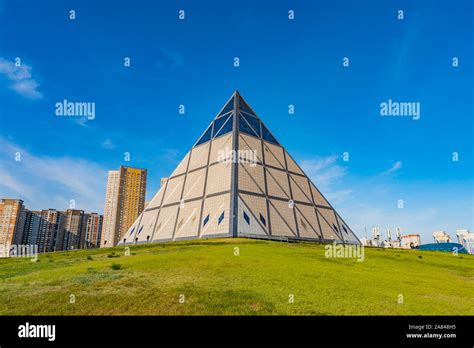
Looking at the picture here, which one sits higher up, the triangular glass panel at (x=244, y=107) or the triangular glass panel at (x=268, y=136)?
the triangular glass panel at (x=244, y=107)

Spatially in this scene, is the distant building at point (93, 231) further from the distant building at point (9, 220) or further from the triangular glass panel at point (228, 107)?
the triangular glass panel at point (228, 107)

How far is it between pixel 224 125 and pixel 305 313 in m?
53.2

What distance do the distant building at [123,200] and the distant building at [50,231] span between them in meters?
22.2

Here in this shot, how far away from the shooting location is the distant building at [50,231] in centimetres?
14075

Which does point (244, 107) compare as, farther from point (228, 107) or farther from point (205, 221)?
point (205, 221)

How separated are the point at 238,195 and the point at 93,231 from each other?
6168 inches

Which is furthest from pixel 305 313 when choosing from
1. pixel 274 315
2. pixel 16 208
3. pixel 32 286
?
pixel 16 208

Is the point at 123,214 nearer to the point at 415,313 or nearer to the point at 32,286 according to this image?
the point at 32,286

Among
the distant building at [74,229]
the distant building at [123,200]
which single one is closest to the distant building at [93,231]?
the distant building at [74,229]

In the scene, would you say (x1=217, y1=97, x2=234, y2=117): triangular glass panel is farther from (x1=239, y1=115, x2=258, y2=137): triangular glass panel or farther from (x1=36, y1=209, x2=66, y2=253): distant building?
(x1=36, y1=209, x2=66, y2=253): distant building

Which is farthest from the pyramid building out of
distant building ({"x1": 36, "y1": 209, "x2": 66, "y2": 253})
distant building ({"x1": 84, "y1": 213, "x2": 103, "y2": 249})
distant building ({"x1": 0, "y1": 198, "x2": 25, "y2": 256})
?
distant building ({"x1": 84, "y1": 213, "x2": 103, "y2": 249})

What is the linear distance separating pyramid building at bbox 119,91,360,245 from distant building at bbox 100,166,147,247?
91.5m

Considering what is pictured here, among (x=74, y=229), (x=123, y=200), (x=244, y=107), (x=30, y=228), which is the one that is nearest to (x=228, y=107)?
(x=244, y=107)
